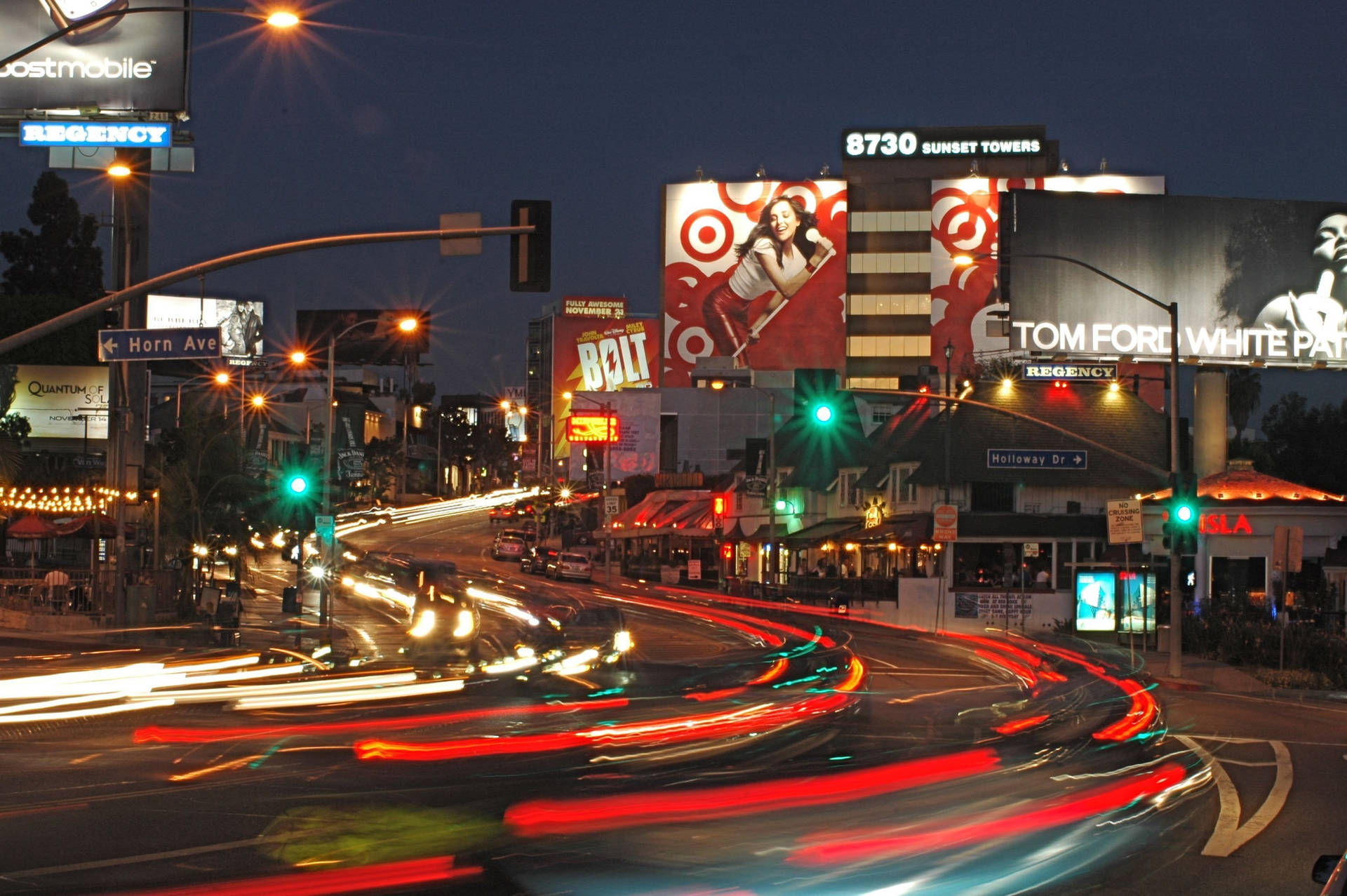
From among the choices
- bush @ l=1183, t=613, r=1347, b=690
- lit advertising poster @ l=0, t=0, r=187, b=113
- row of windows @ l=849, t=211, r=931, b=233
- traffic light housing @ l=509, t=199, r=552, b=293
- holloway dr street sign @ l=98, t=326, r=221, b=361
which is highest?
row of windows @ l=849, t=211, r=931, b=233

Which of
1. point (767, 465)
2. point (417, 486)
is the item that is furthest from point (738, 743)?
point (417, 486)

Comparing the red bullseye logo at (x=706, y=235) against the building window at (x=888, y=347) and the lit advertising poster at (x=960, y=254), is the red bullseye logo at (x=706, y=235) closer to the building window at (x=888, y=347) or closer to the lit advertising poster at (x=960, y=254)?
Result: the building window at (x=888, y=347)

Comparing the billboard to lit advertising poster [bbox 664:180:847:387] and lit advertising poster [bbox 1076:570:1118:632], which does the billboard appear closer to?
lit advertising poster [bbox 664:180:847:387]

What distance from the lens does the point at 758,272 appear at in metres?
120

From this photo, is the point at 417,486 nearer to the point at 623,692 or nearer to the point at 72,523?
the point at 72,523

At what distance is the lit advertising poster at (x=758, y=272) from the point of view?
392ft

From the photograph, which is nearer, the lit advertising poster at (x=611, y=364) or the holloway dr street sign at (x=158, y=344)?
the holloway dr street sign at (x=158, y=344)

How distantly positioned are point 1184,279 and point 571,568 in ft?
111

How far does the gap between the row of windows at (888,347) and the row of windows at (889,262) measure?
5.57 m

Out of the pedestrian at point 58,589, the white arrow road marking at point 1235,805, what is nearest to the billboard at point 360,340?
the pedestrian at point 58,589

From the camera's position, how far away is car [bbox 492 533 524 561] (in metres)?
85.4

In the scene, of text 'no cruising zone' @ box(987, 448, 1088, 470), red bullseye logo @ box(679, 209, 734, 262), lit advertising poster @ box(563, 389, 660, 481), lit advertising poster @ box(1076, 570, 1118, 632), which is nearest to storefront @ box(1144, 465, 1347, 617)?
lit advertising poster @ box(1076, 570, 1118, 632)

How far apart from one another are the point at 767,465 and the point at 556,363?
99.8m

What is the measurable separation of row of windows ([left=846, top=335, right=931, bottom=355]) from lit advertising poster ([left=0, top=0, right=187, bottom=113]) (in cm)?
9307
